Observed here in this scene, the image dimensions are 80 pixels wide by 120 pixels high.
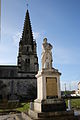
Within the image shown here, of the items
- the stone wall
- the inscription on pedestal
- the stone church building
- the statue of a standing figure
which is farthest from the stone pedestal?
the stone wall

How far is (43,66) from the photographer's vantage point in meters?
10.1

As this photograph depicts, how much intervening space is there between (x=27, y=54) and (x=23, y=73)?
759 cm

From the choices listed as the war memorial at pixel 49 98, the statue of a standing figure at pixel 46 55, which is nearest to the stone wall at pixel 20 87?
the statue of a standing figure at pixel 46 55

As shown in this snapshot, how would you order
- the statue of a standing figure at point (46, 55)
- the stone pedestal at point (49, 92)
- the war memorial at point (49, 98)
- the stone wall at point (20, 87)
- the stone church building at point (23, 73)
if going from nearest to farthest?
1. the war memorial at point (49, 98)
2. the stone pedestal at point (49, 92)
3. the statue of a standing figure at point (46, 55)
4. the stone wall at point (20, 87)
5. the stone church building at point (23, 73)

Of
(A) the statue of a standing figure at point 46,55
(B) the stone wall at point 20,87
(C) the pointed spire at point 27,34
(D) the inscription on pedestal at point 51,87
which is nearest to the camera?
(D) the inscription on pedestal at point 51,87

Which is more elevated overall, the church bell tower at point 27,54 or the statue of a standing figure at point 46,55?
the church bell tower at point 27,54

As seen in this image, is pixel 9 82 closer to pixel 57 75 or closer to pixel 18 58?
pixel 18 58

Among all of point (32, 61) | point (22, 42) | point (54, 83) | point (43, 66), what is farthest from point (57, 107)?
point (22, 42)

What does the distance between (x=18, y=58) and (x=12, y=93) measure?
13.8 metres

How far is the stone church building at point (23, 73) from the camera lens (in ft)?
146

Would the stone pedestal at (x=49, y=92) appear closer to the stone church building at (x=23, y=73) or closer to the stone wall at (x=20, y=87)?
the stone church building at (x=23, y=73)

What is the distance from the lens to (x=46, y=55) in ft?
33.7

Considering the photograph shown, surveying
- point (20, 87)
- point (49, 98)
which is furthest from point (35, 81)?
point (49, 98)

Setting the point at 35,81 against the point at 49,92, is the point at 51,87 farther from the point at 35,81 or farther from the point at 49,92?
the point at 35,81
